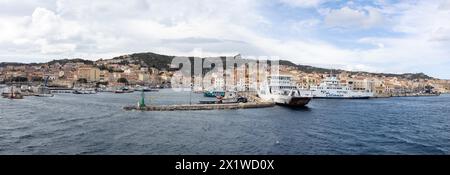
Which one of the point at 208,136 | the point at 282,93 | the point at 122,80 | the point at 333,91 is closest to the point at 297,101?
the point at 282,93

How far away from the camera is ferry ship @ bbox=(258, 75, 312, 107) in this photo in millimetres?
38844

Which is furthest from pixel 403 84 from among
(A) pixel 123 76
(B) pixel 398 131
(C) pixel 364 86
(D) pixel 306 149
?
(D) pixel 306 149

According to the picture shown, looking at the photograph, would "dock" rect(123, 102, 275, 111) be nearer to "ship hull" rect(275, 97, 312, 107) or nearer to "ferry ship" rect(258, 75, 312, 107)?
"ship hull" rect(275, 97, 312, 107)

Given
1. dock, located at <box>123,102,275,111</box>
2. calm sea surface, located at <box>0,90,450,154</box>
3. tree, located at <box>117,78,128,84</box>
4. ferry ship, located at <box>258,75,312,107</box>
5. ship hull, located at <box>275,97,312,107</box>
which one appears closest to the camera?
calm sea surface, located at <box>0,90,450,154</box>

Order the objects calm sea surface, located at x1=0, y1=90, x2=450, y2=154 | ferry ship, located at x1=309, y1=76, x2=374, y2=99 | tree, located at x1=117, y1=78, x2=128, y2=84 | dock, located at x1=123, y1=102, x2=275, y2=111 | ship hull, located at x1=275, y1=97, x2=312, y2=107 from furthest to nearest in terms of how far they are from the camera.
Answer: tree, located at x1=117, y1=78, x2=128, y2=84, ferry ship, located at x1=309, y1=76, x2=374, y2=99, ship hull, located at x1=275, y1=97, x2=312, y2=107, dock, located at x1=123, y1=102, x2=275, y2=111, calm sea surface, located at x1=0, y1=90, x2=450, y2=154

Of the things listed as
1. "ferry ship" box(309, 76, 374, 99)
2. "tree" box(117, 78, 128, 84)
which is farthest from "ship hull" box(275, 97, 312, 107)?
"tree" box(117, 78, 128, 84)

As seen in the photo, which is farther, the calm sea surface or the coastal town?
the coastal town

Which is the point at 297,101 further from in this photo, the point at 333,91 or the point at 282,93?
the point at 333,91

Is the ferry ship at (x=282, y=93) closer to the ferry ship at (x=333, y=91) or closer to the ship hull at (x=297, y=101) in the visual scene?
the ship hull at (x=297, y=101)

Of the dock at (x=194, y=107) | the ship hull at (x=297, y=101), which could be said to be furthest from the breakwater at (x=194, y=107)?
the ship hull at (x=297, y=101)

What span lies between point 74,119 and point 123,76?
98.0 m

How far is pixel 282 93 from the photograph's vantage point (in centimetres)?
4456

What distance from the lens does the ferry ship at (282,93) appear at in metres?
38.8

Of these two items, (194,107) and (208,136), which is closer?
(208,136)
